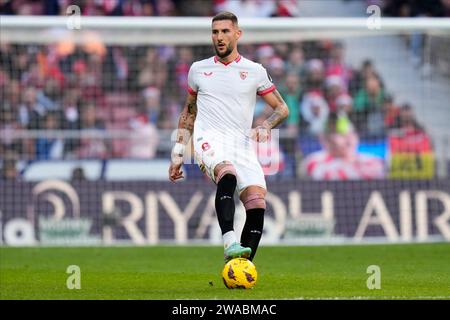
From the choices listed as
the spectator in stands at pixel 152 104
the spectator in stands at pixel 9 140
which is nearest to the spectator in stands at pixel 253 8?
the spectator in stands at pixel 152 104

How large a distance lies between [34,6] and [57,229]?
281 inches

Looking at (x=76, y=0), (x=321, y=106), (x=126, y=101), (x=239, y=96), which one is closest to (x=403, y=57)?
(x=321, y=106)

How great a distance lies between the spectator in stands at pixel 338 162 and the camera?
21.2 meters

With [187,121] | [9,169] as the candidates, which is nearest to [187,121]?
[187,121]

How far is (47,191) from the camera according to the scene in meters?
19.9

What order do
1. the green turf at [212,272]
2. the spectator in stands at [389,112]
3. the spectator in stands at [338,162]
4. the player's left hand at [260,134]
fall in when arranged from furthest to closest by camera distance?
the spectator in stands at [389,112] < the spectator in stands at [338,162] < the player's left hand at [260,134] < the green turf at [212,272]

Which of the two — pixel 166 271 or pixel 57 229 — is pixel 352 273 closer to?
pixel 166 271

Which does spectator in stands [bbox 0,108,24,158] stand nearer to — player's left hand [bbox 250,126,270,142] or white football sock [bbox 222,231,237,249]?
player's left hand [bbox 250,126,270,142]

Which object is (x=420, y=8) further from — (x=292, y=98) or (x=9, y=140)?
(x=9, y=140)

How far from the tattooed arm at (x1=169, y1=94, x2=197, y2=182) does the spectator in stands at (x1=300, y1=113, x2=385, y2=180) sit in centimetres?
980

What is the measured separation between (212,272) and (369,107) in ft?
33.2

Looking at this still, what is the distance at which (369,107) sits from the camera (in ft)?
73.6

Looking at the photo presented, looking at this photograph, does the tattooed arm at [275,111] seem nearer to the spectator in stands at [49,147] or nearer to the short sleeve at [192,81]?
the short sleeve at [192,81]

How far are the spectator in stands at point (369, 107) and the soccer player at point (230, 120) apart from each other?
1115cm
